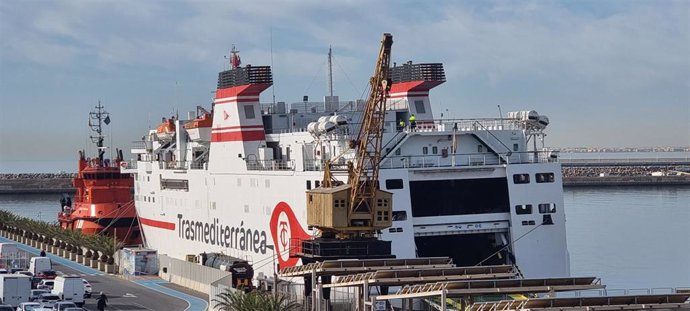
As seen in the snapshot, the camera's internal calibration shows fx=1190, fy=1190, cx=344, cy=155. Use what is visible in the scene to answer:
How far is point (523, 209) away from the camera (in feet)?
134

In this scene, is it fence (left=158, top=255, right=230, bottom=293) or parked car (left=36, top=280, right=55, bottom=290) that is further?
fence (left=158, top=255, right=230, bottom=293)

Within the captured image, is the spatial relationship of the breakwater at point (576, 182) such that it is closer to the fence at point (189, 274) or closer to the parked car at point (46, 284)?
the fence at point (189, 274)

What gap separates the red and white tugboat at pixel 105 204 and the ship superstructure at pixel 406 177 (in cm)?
1728

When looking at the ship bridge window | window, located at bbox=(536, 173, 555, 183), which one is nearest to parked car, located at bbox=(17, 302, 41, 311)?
the ship bridge window

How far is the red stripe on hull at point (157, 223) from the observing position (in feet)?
190

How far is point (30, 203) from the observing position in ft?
516

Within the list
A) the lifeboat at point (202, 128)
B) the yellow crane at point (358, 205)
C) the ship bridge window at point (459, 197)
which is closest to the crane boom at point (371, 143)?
the yellow crane at point (358, 205)

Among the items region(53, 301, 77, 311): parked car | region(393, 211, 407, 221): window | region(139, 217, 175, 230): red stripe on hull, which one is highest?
region(139, 217, 175, 230): red stripe on hull

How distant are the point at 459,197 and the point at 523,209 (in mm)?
2233

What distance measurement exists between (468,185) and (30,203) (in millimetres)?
125058

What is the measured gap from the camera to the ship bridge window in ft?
134

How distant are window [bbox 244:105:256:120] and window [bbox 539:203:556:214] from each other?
1326 cm

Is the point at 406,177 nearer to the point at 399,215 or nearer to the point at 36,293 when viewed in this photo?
the point at 399,215

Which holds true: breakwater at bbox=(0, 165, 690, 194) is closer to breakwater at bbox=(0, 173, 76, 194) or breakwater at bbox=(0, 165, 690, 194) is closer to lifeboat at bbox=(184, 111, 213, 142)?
breakwater at bbox=(0, 173, 76, 194)
